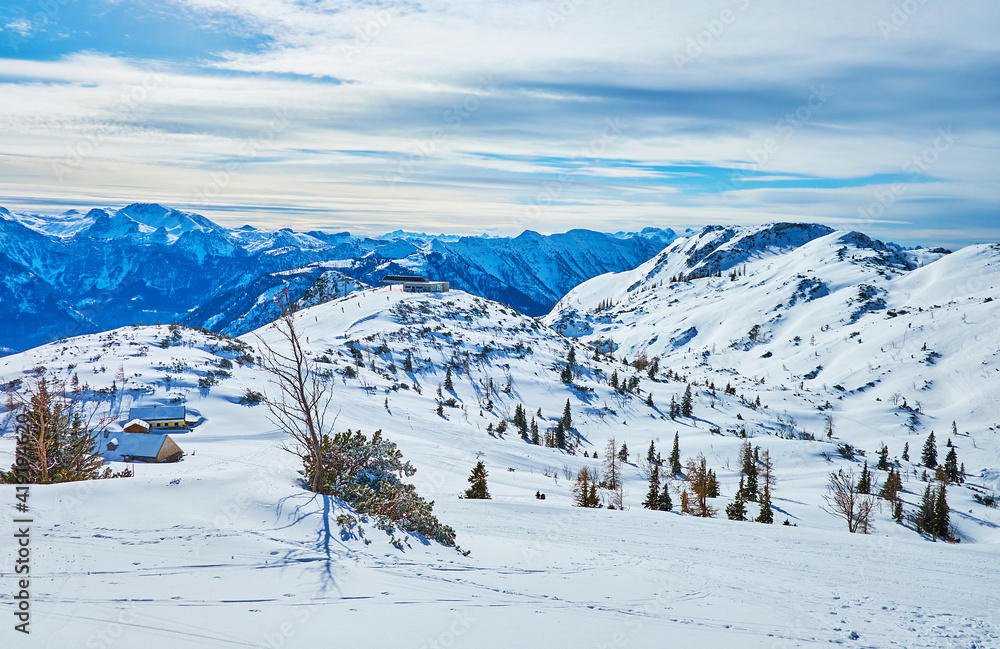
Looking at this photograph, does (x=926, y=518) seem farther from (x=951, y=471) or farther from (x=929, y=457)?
(x=929, y=457)

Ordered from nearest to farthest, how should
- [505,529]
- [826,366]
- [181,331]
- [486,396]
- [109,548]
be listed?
[109,548] < [505,529] < [181,331] < [486,396] < [826,366]

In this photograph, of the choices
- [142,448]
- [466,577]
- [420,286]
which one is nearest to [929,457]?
[466,577]

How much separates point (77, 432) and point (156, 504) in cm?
1076

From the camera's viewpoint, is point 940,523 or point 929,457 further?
point 929,457

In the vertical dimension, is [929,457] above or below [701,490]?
below

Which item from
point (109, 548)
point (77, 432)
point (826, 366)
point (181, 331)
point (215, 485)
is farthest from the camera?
point (826, 366)

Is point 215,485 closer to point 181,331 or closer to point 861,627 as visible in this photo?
point 861,627

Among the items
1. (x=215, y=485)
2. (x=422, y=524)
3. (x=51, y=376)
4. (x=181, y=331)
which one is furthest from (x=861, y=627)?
(x=181, y=331)

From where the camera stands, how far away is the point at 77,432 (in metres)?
19.8

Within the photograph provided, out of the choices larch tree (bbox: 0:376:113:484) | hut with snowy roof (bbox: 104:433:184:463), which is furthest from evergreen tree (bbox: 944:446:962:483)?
larch tree (bbox: 0:376:113:484)

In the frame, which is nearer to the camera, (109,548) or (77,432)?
(109,548)

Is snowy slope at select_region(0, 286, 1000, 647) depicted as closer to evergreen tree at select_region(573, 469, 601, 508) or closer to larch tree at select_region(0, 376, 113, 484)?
larch tree at select_region(0, 376, 113, 484)

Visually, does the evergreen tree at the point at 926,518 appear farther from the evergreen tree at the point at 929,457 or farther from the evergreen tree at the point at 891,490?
the evergreen tree at the point at 929,457

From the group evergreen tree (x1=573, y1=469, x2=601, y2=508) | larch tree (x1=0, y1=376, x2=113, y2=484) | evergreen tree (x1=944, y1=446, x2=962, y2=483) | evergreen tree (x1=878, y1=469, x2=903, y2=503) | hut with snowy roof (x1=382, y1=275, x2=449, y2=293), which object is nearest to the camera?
larch tree (x1=0, y1=376, x2=113, y2=484)
